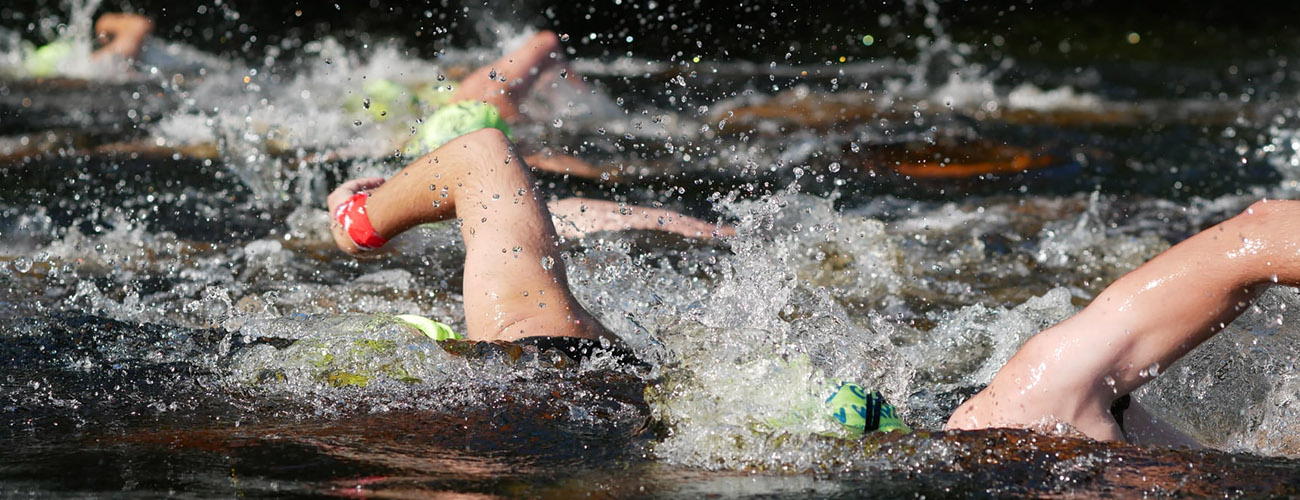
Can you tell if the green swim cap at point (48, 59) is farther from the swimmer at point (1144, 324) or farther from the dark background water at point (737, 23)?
the swimmer at point (1144, 324)

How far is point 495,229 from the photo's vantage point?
11.6ft

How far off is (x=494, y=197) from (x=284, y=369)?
0.73 m

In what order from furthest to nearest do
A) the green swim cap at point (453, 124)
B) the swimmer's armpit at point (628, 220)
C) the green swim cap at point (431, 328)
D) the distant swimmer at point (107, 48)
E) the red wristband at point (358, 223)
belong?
the distant swimmer at point (107, 48), the green swim cap at point (453, 124), the swimmer's armpit at point (628, 220), the red wristband at point (358, 223), the green swim cap at point (431, 328)

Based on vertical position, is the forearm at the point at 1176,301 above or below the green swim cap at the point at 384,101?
below

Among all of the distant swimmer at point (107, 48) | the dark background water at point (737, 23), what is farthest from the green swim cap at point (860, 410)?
the dark background water at point (737, 23)

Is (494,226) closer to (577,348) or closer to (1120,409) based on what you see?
(577,348)

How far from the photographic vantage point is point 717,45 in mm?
13773

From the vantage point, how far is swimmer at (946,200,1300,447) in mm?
2703

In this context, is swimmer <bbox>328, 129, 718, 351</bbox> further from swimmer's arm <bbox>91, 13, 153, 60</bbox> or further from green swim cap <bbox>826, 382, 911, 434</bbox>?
swimmer's arm <bbox>91, 13, 153, 60</bbox>

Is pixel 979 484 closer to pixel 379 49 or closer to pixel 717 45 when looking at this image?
pixel 379 49

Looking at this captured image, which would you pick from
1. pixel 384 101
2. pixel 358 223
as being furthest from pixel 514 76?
pixel 358 223

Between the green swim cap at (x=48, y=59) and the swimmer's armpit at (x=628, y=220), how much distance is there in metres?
6.87

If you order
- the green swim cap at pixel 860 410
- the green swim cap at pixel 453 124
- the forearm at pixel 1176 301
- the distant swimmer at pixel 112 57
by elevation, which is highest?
the distant swimmer at pixel 112 57

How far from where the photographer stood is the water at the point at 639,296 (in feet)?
9.20
